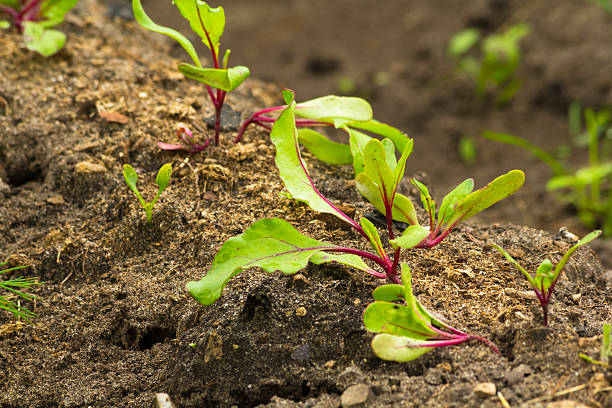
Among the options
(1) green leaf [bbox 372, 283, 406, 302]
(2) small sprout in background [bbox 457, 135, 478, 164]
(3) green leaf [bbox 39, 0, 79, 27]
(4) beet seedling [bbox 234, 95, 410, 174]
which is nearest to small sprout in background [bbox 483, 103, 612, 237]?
(2) small sprout in background [bbox 457, 135, 478, 164]

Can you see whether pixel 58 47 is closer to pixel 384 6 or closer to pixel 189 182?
pixel 189 182

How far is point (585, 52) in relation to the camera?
3816 millimetres

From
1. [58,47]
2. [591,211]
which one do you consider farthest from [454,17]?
[58,47]

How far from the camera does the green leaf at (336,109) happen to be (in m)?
1.78

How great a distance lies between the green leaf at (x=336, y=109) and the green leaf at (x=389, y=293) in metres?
0.57

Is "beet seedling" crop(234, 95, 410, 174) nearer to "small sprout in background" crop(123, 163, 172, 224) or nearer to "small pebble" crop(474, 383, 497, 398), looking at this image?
"small sprout in background" crop(123, 163, 172, 224)

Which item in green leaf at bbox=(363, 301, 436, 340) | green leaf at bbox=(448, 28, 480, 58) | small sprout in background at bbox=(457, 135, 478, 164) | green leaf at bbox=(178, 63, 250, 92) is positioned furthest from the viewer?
green leaf at bbox=(448, 28, 480, 58)

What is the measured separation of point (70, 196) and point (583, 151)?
110 inches

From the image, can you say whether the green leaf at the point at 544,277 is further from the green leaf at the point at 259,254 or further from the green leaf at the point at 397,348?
the green leaf at the point at 259,254

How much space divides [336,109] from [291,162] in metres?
0.33

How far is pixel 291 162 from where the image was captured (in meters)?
1.55

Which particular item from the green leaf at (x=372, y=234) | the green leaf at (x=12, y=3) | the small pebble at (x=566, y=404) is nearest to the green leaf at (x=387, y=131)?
the green leaf at (x=372, y=234)

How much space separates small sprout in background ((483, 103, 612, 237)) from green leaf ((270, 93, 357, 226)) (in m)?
1.69

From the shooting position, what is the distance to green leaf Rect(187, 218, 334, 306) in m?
1.33
